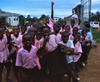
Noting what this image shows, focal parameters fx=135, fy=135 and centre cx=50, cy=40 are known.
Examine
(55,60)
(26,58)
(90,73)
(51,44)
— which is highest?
(51,44)

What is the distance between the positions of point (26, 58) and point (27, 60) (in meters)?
0.04

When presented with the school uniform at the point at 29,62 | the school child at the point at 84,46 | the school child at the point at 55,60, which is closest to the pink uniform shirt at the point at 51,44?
the school child at the point at 55,60

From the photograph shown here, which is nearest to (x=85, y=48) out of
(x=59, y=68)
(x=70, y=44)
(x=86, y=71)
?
(x=86, y=71)

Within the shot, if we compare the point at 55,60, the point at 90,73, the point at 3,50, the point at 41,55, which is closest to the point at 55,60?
the point at 55,60

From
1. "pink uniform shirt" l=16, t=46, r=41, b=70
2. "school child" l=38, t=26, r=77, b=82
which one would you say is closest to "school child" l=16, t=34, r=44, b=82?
"pink uniform shirt" l=16, t=46, r=41, b=70

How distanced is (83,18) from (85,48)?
3.62 metres

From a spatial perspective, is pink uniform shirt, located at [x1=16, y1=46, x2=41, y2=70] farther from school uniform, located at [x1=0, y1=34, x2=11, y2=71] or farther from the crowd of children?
school uniform, located at [x1=0, y1=34, x2=11, y2=71]

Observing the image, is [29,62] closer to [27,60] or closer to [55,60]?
[27,60]

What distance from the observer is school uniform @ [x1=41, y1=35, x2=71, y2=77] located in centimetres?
281

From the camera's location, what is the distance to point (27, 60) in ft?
8.24

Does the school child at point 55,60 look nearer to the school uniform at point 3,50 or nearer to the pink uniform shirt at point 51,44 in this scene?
the pink uniform shirt at point 51,44

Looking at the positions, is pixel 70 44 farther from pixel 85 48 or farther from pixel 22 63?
pixel 85 48

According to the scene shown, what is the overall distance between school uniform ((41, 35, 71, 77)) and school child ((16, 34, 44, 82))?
0.30 m

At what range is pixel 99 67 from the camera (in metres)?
5.00
